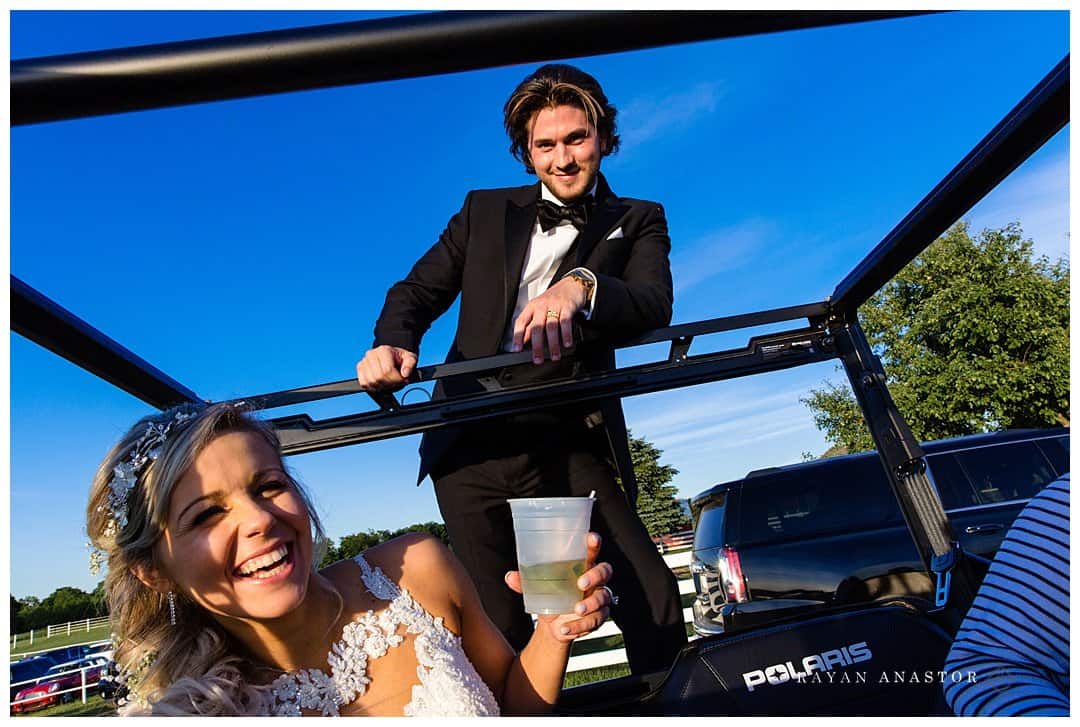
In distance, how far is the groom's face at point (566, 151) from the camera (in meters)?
1.97

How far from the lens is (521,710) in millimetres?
1558

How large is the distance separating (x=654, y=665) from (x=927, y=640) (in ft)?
2.09

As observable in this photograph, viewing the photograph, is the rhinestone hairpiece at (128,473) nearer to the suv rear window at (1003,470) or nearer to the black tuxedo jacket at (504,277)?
the black tuxedo jacket at (504,277)

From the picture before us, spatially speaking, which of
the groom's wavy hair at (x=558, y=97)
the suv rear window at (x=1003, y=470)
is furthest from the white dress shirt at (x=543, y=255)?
the suv rear window at (x=1003, y=470)

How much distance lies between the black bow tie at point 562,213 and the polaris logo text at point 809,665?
47.6 inches

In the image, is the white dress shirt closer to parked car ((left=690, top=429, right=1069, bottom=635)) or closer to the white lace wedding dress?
the white lace wedding dress

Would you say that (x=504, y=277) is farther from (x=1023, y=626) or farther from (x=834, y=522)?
(x=834, y=522)

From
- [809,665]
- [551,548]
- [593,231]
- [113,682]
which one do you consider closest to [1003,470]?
[809,665]

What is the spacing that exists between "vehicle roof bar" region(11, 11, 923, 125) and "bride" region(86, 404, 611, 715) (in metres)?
0.93

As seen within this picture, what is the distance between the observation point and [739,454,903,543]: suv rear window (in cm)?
491

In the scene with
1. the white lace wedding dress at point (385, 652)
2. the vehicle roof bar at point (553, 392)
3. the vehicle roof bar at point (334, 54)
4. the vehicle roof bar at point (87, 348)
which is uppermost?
the vehicle roof bar at point (87, 348)

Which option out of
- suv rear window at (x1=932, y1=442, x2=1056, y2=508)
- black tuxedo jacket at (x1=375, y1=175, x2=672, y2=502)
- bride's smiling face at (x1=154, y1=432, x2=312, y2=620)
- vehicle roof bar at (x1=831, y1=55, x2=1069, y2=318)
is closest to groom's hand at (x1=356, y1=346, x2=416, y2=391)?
black tuxedo jacket at (x1=375, y1=175, x2=672, y2=502)

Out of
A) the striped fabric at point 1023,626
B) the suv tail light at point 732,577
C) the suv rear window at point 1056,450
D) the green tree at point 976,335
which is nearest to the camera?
the striped fabric at point 1023,626
